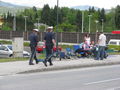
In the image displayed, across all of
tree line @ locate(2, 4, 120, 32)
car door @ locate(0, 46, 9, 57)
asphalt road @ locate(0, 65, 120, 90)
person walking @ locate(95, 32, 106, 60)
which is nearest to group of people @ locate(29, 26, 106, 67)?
person walking @ locate(95, 32, 106, 60)

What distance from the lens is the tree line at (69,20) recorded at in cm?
12156

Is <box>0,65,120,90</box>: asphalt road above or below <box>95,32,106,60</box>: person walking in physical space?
below

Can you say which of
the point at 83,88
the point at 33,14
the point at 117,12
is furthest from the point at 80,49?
the point at 33,14

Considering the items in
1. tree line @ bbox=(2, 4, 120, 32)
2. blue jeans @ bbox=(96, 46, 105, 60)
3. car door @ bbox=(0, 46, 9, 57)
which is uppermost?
tree line @ bbox=(2, 4, 120, 32)

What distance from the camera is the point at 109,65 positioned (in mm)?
21078

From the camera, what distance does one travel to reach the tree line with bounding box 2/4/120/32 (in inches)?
4786

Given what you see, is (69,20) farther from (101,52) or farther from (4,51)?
(101,52)

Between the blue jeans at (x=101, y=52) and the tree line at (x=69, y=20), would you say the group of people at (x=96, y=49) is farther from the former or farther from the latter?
the tree line at (x=69, y=20)

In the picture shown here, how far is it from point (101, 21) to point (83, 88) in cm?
12345

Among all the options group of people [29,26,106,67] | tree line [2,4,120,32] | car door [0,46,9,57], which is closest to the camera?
group of people [29,26,106,67]

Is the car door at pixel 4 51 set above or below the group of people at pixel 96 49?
below

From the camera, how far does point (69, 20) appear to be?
470 feet

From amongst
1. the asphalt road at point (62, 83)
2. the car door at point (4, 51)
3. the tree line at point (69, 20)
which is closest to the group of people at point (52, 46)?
the asphalt road at point (62, 83)

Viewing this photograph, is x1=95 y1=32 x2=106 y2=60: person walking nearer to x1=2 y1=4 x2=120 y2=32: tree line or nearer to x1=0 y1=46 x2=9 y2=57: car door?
x1=0 y1=46 x2=9 y2=57: car door
